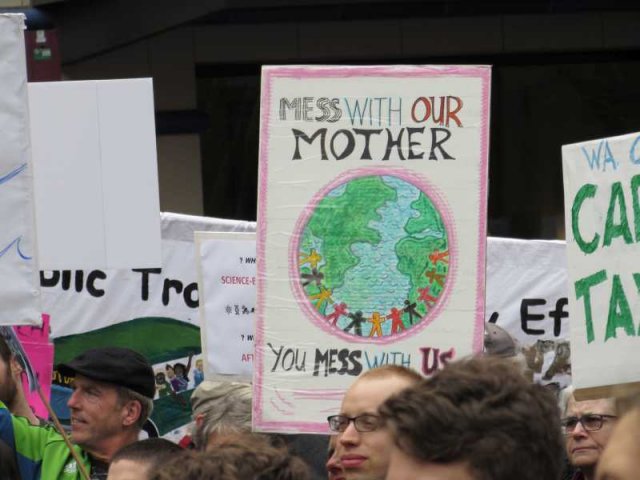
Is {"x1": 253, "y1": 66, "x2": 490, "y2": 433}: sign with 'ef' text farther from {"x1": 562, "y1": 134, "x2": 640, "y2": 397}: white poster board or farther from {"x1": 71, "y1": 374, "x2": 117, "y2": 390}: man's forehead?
{"x1": 71, "y1": 374, "x2": 117, "y2": 390}: man's forehead

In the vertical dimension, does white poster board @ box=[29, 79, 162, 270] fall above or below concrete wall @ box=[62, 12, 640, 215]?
below

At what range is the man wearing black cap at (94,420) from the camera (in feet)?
15.4

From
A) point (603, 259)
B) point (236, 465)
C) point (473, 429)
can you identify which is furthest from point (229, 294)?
point (473, 429)

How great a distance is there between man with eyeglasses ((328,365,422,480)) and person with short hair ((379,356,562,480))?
1124 millimetres

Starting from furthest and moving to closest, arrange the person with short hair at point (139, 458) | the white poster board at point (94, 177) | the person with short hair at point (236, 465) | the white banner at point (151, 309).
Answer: the white banner at point (151, 309) → the white poster board at point (94, 177) → the person with short hair at point (139, 458) → the person with short hair at point (236, 465)

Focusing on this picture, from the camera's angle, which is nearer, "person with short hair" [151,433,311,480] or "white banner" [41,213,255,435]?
"person with short hair" [151,433,311,480]

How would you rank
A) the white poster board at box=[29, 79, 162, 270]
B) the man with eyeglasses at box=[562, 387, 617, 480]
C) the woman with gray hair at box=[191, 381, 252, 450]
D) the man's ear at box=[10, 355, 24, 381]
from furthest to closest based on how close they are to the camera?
the white poster board at box=[29, 79, 162, 270]
the man's ear at box=[10, 355, 24, 381]
the woman with gray hair at box=[191, 381, 252, 450]
the man with eyeglasses at box=[562, 387, 617, 480]

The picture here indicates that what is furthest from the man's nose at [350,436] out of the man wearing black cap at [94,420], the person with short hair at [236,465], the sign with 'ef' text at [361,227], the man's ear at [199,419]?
the man wearing black cap at [94,420]

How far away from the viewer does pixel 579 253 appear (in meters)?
3.87

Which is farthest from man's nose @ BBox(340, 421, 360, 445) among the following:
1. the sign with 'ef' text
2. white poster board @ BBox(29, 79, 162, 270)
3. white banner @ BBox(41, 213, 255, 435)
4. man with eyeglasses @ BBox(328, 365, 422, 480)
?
white banner @ BBox(41, 213, 255, 435)

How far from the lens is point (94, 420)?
484 cm

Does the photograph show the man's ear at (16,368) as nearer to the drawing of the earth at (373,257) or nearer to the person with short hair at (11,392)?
the person with short hair at (11,392)

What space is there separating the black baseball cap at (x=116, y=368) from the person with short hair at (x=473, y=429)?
106 inches

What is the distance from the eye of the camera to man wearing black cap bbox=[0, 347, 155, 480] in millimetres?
4699
